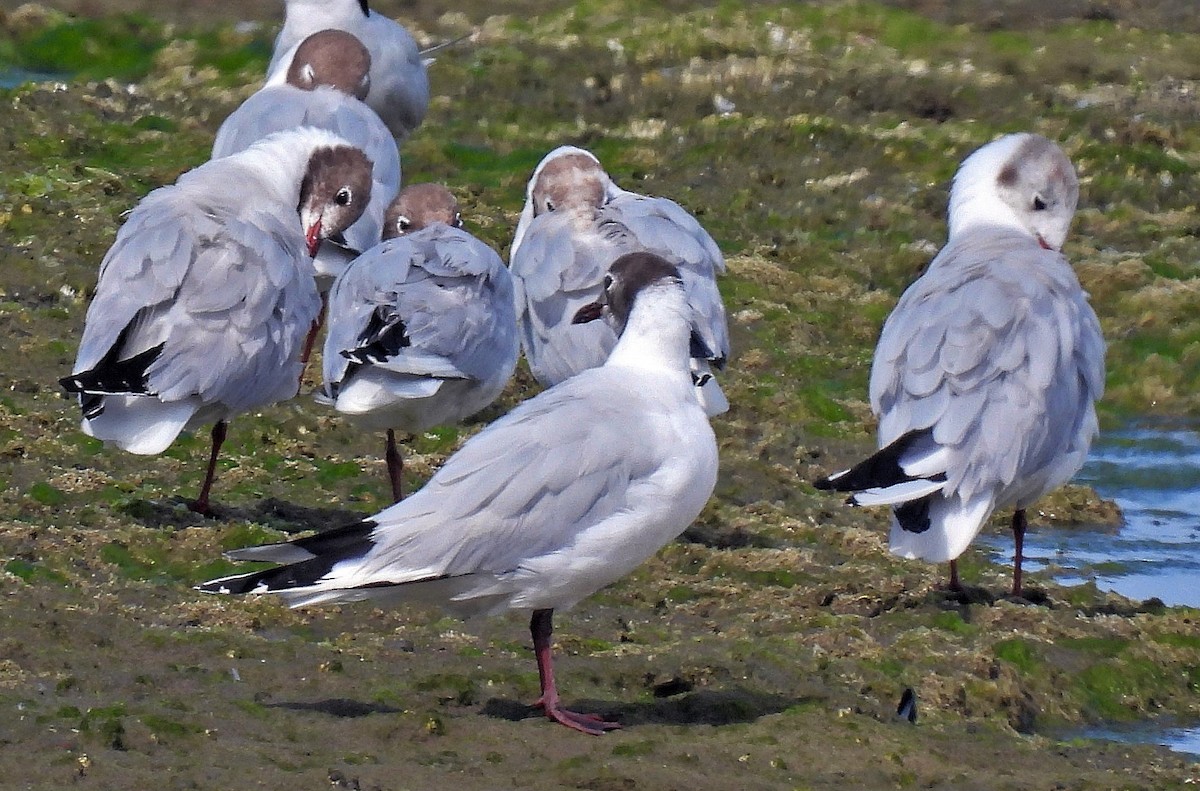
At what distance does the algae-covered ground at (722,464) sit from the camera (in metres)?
5.23

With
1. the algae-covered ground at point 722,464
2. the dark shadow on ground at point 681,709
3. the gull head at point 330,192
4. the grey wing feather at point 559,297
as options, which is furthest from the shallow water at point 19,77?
the dark shadow on ground at point 681,709

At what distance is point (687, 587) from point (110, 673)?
90.7 inches

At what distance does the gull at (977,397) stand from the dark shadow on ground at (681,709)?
0.98 m

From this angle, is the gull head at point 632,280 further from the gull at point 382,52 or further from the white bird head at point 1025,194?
the gull at point 382,52

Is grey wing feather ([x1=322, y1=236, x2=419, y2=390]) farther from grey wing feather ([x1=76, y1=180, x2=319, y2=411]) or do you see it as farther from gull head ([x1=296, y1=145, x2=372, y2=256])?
gull head ([x1=296, y1=145, x2=372, y2=256])

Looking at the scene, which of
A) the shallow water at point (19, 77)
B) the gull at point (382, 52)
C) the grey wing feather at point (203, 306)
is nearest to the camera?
A: the grey wing feather at point (203, 306)

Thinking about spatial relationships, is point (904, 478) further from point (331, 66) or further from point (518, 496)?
point (331, 66)

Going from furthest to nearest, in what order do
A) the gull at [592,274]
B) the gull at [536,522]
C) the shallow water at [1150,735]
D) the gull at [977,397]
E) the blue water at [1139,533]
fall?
1. the blue water at [1139,533]
2. the gull at [592,274]
3. the gull at [977,397]
4. the shallow water at [1150,735]
5. the gull at [536,522]

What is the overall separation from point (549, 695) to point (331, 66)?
569 centimetres

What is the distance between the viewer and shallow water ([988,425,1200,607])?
809 cm

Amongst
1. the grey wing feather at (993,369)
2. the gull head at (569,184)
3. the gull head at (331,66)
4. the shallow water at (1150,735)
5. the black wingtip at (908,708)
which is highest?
the gull head at (331,66)

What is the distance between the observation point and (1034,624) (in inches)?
275

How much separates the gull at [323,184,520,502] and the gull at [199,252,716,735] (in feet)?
5.57

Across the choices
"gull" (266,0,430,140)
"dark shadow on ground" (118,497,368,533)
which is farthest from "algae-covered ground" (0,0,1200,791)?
"gull" (266,0,430,140)
